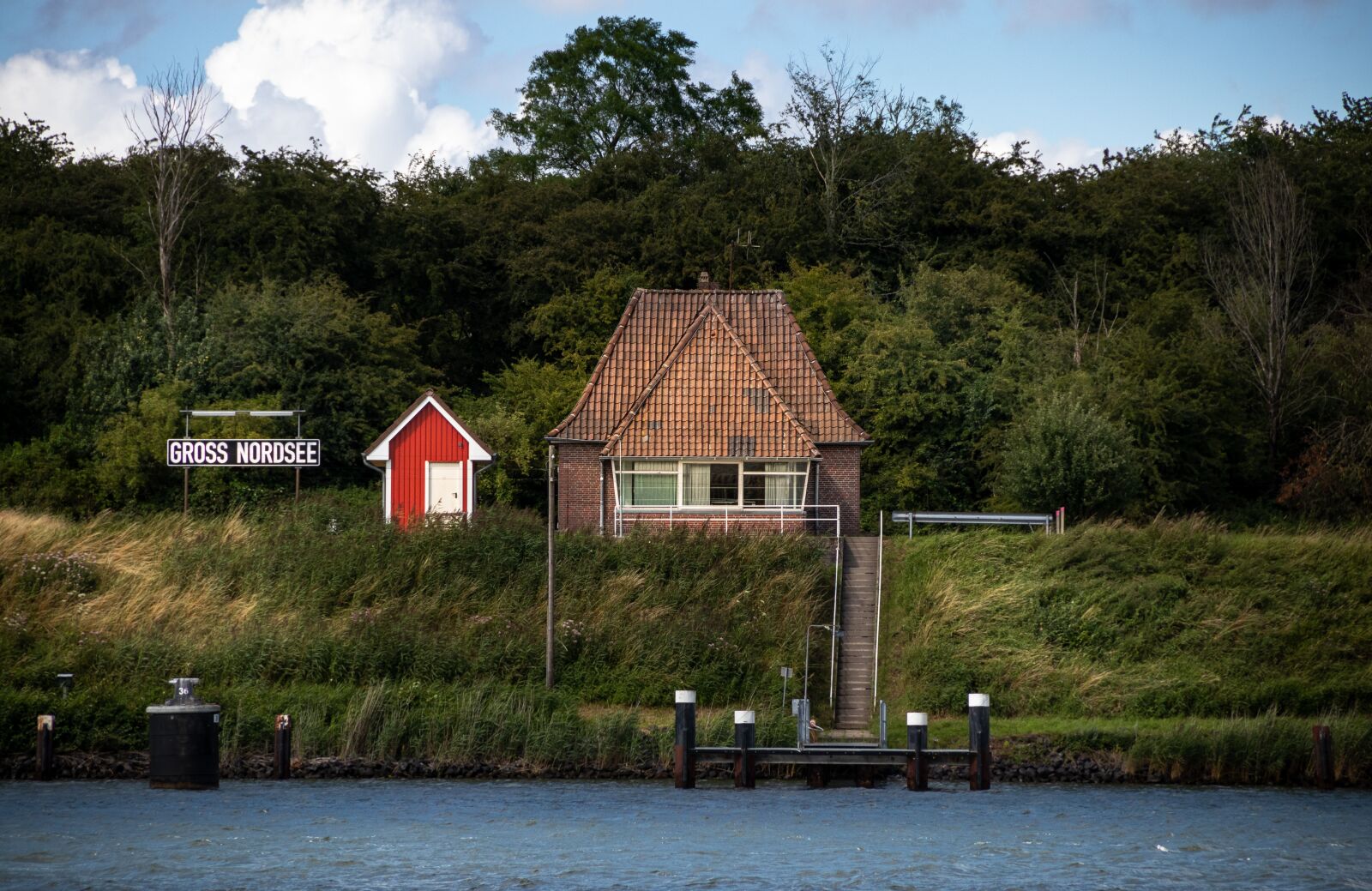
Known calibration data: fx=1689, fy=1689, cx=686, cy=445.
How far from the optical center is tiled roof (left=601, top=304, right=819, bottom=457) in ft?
157

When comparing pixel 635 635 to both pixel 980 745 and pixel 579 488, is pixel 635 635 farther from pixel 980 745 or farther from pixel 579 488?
pixel 980 745

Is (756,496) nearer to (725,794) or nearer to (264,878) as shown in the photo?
(725,794)

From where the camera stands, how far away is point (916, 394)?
54906mm

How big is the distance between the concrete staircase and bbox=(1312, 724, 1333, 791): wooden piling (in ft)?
31.8

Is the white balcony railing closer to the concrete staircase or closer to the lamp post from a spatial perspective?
the concrete staircase

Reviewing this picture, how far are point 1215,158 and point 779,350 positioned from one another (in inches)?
1004

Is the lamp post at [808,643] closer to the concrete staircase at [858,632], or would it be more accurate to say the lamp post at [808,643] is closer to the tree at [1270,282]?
the concrete staircase at [858,632]

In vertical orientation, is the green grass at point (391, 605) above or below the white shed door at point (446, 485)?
below

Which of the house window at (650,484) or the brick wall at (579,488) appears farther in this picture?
the brick wall at (579,488)

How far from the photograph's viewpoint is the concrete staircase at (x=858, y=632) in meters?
39.4

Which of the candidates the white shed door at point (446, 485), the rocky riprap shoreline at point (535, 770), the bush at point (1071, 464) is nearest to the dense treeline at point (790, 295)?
the bush at point (1071, 464)

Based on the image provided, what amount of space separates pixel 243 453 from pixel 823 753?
20711 millimetres

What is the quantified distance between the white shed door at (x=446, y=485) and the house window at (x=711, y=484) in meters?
4.74

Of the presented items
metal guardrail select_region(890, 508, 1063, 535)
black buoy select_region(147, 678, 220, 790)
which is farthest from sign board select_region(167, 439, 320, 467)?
metal guardrail select_region(890, 508, 1063, 535)
